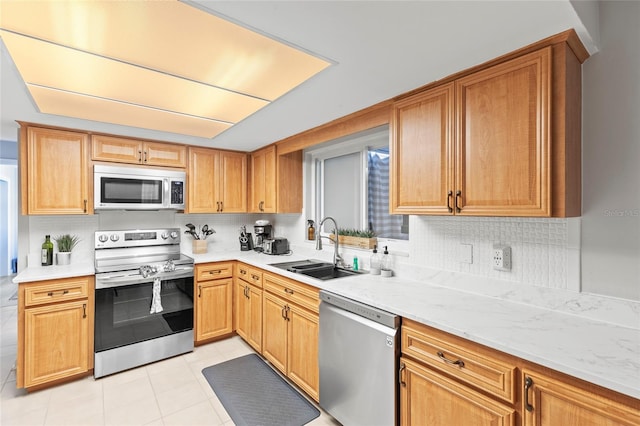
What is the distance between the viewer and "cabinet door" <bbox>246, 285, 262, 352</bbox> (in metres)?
2.86

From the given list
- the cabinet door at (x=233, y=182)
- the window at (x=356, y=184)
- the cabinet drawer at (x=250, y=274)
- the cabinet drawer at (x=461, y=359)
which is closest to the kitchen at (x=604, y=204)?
the cabinet drawer at (x=461, y=359)

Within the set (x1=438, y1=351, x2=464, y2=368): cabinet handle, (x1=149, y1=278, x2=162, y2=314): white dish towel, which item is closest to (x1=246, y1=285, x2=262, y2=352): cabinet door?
(x1=149, y1=278, x2=162, y2=314): white dish towel

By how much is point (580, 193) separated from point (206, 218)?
140 inches

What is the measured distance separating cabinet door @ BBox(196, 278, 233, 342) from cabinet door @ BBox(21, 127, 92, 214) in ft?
4.31

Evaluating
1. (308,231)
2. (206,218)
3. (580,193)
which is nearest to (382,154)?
(308,231)

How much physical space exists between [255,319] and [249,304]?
0.17m

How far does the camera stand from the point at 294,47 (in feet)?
4.54

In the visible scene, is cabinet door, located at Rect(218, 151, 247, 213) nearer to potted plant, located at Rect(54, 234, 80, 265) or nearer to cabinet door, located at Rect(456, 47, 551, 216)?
potted plant, located at Rect(54, 234, 80, 265)

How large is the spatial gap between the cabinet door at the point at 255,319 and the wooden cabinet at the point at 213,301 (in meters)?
0.34

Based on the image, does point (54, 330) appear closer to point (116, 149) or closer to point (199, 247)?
point (199, 247)

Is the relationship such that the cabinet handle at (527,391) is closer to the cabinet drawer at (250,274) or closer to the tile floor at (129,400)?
the tile floor at (129,400)

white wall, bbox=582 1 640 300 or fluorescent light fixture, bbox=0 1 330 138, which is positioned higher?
fluorescent light fixture, bbox=0 1 330 138

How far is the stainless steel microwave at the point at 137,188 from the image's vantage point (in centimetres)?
288

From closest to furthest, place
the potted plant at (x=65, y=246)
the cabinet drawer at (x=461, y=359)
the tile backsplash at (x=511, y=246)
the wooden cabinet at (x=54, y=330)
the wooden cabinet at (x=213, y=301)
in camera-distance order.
→ the cabinet drawer at (x=461, y=359)
the tile backsplash at (x=511, y=246)
the wooden cabinet at (x=54, y=330)
the potted plant at (x=65, y=246)
the wooden cabinet at (x=213, y=301)
